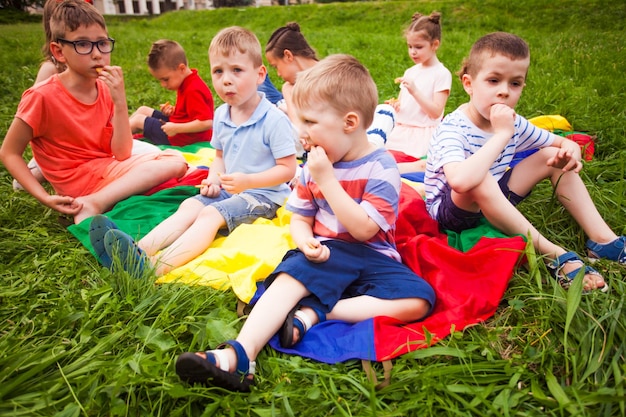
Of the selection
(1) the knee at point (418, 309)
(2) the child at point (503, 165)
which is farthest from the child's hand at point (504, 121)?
(1) the knee at point (418, 309)

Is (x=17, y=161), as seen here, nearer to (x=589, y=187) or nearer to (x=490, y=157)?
(x=490, y=157)

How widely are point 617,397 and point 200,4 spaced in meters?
50.8

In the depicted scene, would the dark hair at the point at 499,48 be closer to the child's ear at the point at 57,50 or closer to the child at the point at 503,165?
the child at the point at 503,165

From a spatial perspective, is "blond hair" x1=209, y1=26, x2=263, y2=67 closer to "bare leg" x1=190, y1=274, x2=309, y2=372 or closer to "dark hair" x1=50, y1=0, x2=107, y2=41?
"dark hair" x1=50, y1=0, x2=107, y2=41

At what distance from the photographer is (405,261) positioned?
229 centimetres

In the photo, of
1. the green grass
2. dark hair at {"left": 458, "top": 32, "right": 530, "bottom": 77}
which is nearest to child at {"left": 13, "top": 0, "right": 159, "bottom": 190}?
the green grass

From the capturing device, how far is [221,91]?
273 centimetres

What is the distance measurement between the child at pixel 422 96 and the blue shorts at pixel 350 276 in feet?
6.58

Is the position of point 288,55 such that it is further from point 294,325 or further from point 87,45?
point 294,325

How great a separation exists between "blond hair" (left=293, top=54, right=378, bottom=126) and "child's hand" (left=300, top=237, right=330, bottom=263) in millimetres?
552

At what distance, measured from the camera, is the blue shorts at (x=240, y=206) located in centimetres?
269

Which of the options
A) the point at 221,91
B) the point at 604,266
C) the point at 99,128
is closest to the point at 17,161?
the point at 99,128

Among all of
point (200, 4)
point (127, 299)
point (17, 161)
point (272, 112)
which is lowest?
point (127, 299)

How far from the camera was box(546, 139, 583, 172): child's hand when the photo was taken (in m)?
2.20
